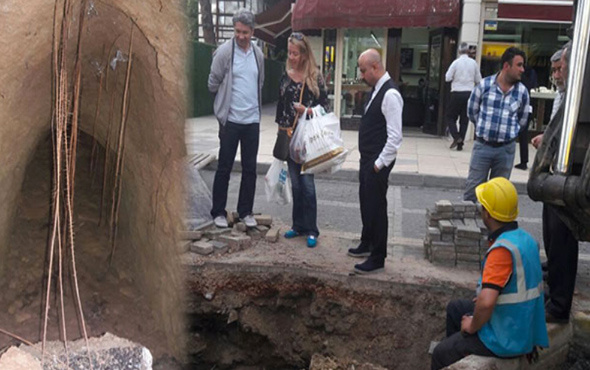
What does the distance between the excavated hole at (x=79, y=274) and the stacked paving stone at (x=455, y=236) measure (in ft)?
8.21

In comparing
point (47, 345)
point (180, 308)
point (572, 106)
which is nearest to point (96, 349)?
point (47, 345)

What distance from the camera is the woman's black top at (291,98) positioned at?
5.16 metres

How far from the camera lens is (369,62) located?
4.41 metres

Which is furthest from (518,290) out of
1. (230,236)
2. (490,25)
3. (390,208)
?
→ (490,25)

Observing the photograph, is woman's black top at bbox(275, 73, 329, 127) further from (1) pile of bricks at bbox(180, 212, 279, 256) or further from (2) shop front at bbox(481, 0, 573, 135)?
(2) shop front at bbox(481, 0, 573, 135)

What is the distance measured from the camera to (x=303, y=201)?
5.43 metres

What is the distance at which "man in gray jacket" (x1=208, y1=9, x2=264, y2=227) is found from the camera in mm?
5207

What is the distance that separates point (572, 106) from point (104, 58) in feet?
8.81

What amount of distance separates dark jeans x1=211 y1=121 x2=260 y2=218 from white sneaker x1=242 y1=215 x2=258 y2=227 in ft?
0.16

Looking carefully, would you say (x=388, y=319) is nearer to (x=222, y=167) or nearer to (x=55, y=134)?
(x=222, y=167)

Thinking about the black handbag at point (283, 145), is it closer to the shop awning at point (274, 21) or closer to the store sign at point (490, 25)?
the store sign at point (490, 25)

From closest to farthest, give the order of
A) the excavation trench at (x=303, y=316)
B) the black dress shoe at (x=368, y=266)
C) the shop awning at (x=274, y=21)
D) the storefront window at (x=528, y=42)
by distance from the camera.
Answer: the excavation trench at (x=303, y=316), the black dress shoe at (x=368, y=266), the storefront window at (x=528, y=42), the shop awning at (x=274, y=21)

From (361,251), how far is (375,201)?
2.58 ft

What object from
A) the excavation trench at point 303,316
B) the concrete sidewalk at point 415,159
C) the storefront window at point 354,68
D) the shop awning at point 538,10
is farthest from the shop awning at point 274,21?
the excavation trench at point 303,316
